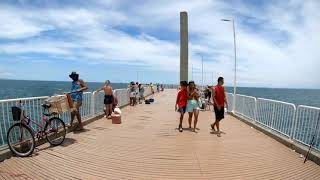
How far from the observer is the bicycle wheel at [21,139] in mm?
8188

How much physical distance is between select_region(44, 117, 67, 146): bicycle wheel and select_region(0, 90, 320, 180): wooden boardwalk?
20 centimetres

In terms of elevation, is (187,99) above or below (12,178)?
above

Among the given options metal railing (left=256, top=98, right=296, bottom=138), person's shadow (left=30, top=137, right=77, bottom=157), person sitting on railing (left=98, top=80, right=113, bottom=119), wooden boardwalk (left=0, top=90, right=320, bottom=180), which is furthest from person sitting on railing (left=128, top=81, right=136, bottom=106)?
person's shadow (left=30, top=137, right=77, bottom=157)

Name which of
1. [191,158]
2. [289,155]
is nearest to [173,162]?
[191,158]

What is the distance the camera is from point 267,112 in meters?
13.2

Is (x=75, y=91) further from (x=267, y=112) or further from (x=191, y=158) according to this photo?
(x=267, y=112)

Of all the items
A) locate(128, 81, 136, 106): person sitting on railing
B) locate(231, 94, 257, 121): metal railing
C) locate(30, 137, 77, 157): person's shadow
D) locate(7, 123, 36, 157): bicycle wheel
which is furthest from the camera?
locate(128, 81, 136, 106): person sitting on railing

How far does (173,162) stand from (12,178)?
10.3 ft

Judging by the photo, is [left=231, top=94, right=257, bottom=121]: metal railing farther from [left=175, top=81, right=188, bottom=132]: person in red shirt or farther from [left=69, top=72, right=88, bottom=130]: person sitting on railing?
[left=69, top=72, right=88, bottom=130]: person sitting on railing

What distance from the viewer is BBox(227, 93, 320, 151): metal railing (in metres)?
9.33

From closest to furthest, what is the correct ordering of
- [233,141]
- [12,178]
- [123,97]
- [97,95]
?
1. [12,178]
2. [233,141]
3. [97,95]
4. [123,97]

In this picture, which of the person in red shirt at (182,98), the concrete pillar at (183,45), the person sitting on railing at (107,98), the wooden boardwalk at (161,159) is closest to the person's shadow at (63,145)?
the wooden boardwalk at (161,159)

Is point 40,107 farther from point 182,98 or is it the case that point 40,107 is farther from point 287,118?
point 287,118

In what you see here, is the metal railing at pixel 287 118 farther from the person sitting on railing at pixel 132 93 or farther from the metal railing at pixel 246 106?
the person sitting on railing at pixel 132 93
